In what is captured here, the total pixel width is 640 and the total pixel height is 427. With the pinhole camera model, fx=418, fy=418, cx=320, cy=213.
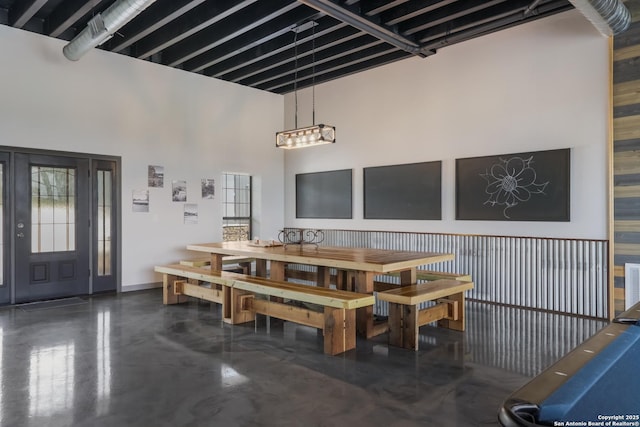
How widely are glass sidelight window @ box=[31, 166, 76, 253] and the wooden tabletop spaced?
246cm

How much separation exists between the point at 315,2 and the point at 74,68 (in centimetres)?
375

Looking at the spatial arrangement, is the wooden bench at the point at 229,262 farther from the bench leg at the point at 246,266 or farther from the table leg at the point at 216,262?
the table leg at the point at 216,262

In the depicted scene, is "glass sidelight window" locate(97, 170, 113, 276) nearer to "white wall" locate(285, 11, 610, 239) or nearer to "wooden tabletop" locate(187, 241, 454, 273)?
"wooden tabletop" locate(187, 241, 454, 273)

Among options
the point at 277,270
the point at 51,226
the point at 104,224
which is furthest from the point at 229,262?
the point at 51,226

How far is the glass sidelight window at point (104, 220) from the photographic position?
6.33 meters

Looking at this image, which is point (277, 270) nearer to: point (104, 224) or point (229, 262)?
point (229, 262)

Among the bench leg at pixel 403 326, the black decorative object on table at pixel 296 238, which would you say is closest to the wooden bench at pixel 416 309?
the bench leg at pixel 403 326

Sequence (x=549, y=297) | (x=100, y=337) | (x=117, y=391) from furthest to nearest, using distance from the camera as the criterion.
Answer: (x=549, y=297) → (x=100, y=337) → (x=117, y=391)

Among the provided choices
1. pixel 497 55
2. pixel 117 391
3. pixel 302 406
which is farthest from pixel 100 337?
pixel 497 55

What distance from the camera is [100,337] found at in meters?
4.16

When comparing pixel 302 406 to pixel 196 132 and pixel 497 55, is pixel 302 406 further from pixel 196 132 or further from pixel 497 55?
pixel 196 132

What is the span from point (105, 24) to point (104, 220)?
9.44 feet

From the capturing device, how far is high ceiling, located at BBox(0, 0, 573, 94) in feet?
16.5

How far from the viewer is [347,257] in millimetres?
4188
